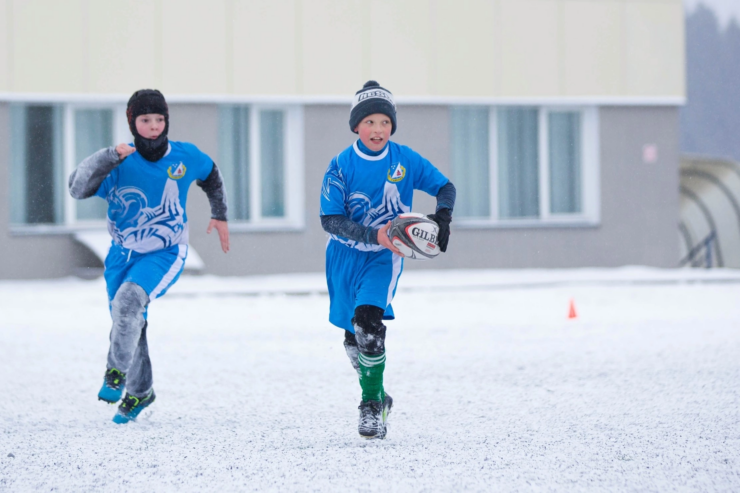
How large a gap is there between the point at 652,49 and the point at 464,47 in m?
3.59

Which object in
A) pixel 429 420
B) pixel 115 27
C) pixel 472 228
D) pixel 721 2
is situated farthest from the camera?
pixel 721 2

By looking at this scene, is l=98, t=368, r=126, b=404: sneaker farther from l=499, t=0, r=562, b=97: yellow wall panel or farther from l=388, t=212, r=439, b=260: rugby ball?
l=499, t=0, r=562, b=97: yellow wall panel

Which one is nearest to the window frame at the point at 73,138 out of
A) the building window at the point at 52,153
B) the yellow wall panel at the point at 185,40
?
the building window at the point at 52,153

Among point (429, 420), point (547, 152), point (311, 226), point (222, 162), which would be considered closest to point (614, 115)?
point (547, 152)

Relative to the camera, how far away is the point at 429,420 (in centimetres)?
574

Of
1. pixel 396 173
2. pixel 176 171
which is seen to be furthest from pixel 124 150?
pixel 396 173

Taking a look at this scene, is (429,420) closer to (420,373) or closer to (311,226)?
(420,373)

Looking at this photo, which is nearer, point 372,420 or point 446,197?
point 372,420

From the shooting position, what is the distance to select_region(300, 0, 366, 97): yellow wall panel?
56.2 feet

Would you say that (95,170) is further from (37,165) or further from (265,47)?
(37,165)

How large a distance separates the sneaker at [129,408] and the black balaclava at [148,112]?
1376 mm

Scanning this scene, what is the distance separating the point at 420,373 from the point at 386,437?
7.74 feet

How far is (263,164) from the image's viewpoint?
1772 centimetres

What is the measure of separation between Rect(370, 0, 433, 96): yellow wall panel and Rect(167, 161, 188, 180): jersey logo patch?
465 inches
